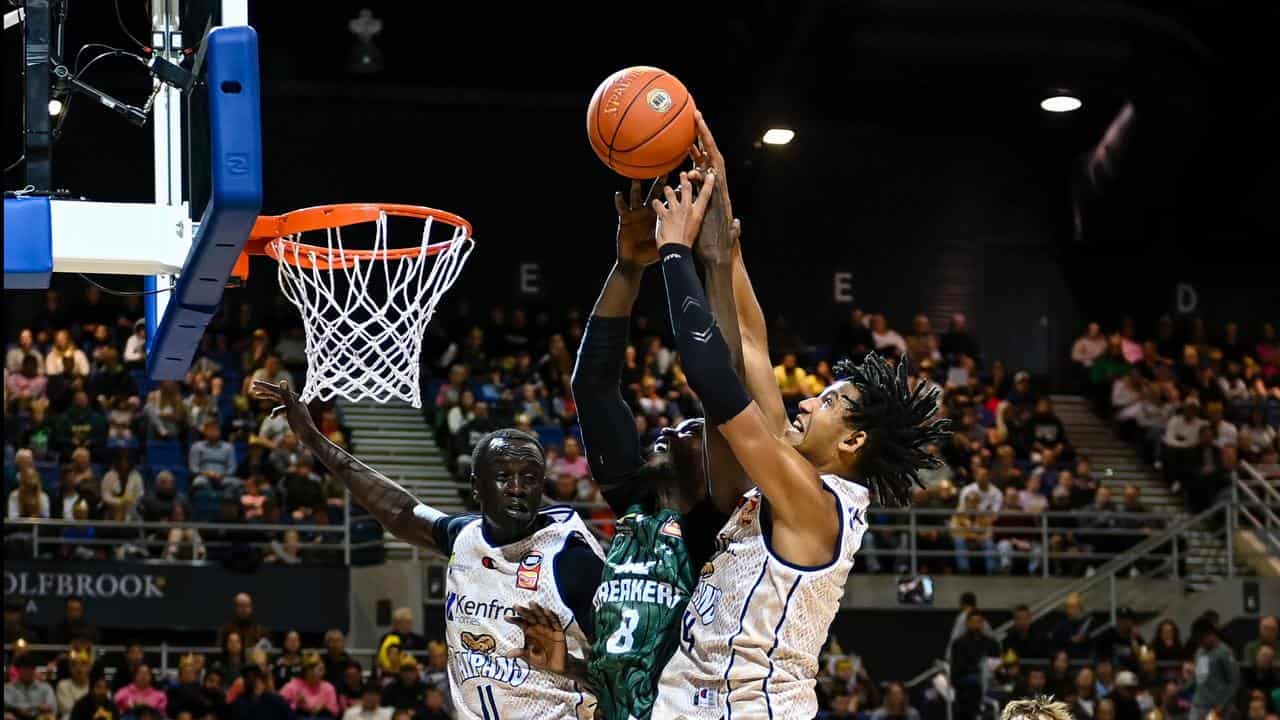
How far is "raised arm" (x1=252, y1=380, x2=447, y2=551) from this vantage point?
4.92m

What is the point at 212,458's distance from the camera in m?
13.8

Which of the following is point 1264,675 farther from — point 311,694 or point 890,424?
point 890,424

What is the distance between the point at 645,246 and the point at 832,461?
2.47 feet

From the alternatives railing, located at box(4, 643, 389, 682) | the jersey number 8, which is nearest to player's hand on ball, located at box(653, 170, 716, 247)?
the jersey number 8

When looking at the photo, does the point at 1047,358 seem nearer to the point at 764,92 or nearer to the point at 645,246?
the point at 764,92

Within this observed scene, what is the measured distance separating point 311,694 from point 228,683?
2.03 ft

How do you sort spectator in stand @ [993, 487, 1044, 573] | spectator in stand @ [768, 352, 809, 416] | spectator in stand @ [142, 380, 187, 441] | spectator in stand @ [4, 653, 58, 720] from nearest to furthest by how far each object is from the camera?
spectator in stand @ [4, 653, 58, 720], spectator in stand @ [142, 380, 187, 441], spectator in stand @ [993, 487, 1044, 573], spectator in stand @ [768, 352, 809, 416]

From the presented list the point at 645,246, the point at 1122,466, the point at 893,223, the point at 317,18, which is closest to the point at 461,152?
the point at 317,18

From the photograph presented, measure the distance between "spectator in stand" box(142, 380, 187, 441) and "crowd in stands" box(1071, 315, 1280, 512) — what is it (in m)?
9.40

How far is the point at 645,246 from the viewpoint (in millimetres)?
4227

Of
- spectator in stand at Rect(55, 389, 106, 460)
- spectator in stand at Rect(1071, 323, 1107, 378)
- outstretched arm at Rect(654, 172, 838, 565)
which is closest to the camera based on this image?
outstretched arm at Rect(654, 172, 838, 565)

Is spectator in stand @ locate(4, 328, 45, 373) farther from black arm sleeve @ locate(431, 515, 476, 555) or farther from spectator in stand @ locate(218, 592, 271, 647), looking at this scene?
black arm sleeve @ locate(431, 515, 476, 555)

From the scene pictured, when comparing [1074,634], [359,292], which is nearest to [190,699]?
[359,292]

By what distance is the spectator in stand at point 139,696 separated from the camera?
36.0 feet
